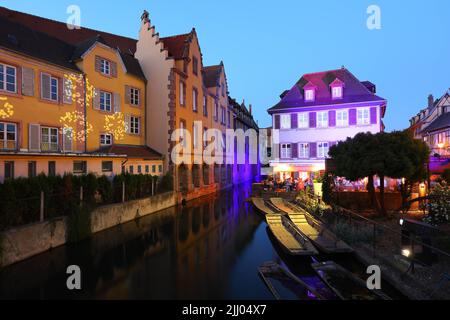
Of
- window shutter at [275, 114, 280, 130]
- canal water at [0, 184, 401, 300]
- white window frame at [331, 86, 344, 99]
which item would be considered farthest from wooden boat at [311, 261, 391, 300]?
white window frame at [331, 86, 344, 99]

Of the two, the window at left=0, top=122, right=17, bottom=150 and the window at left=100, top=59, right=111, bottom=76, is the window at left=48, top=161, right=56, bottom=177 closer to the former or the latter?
the window at left=0, top=122, right=17, bottom=150

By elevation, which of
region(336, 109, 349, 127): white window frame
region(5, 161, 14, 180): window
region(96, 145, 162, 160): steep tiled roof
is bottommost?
region(5, 161, 14, 180): window

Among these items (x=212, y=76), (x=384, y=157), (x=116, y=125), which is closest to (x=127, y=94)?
(x=116, y=125)

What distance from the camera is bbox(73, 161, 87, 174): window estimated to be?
1643cm

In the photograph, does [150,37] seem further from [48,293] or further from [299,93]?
[48,293]

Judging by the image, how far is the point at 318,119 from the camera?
27844mm

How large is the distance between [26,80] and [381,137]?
733 inches

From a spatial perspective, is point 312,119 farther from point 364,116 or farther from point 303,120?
point 364,116

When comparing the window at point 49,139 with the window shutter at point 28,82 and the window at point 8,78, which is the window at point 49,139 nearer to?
the window shutter at point 28,82

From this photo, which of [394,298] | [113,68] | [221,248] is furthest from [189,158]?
[394,298]

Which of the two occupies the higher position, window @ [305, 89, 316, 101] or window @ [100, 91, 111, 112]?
window @ [305, 89, 316, 101]

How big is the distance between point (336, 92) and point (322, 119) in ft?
9.70

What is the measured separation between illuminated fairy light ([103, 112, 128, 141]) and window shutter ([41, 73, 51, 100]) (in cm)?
442

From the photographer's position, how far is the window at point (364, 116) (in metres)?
26.4
